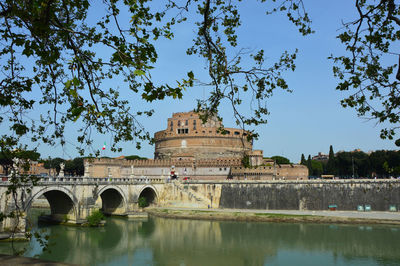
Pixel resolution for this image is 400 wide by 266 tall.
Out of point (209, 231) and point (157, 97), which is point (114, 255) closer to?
point (209, 231)

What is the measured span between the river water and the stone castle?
14464mm

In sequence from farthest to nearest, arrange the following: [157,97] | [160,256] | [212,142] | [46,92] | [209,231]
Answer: [212,142] < [209,231] < [160,256] < [46,92] < [157,97]

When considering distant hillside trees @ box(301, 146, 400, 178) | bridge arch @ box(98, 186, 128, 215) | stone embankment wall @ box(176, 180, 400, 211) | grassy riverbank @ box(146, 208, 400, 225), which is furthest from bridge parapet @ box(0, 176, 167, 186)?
distant hillside trees @ box(301, 146, 400, 178)

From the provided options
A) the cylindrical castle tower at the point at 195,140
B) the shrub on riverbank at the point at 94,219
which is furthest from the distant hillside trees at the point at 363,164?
the shrub on riverbank at the point at 94,219

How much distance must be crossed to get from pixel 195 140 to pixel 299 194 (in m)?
21.1

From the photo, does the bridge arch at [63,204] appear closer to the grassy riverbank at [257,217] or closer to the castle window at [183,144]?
the grassy riverbank at [257,217]

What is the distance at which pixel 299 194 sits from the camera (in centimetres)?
3650

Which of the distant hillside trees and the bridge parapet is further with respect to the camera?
the distant hillside trees

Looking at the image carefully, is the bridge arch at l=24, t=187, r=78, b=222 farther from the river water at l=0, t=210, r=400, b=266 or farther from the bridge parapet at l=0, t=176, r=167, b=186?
the river water at l=0, t=210, r=400, b=266

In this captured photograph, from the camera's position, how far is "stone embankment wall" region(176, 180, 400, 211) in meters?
34.2

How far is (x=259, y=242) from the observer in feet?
75.5

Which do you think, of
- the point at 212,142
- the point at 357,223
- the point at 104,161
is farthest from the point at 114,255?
the point at 212,142

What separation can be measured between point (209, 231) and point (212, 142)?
28237 mm

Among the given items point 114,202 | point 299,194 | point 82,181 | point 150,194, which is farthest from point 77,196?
point 299,194
